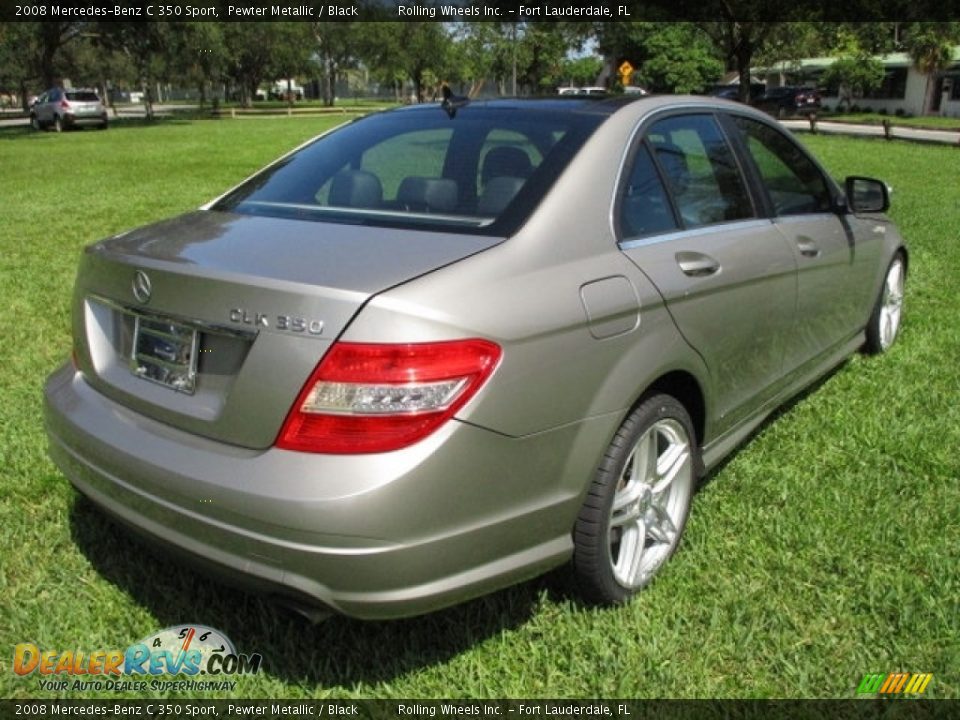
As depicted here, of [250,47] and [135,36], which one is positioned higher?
[250,47]

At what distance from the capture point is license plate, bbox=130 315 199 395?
88.9 inches

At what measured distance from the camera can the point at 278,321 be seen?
2.06m

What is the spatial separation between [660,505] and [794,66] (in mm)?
62753

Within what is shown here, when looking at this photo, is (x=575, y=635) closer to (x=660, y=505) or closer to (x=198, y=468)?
(x=660, y=505)

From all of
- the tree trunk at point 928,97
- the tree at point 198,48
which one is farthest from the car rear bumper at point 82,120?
the tree trunk at point 928,97

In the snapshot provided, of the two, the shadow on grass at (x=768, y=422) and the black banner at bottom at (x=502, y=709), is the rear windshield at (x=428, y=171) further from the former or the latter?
the shadow on grass at (x=768, y=422)

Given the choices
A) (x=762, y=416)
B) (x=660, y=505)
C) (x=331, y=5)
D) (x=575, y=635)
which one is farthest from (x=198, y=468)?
(x=331, y=5)

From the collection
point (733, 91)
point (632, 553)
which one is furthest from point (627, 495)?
point (733, 91)

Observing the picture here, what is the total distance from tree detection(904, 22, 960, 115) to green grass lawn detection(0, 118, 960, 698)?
44.8 m

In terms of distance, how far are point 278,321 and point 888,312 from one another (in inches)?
169

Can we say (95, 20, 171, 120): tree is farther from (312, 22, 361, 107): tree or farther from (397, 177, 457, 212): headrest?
(397, 177, 457, 212): headrest

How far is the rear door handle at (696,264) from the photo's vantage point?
276 cm

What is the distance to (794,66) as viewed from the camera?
58312 millimetres

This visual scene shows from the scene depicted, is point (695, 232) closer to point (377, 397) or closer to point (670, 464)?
point (670, 464)
